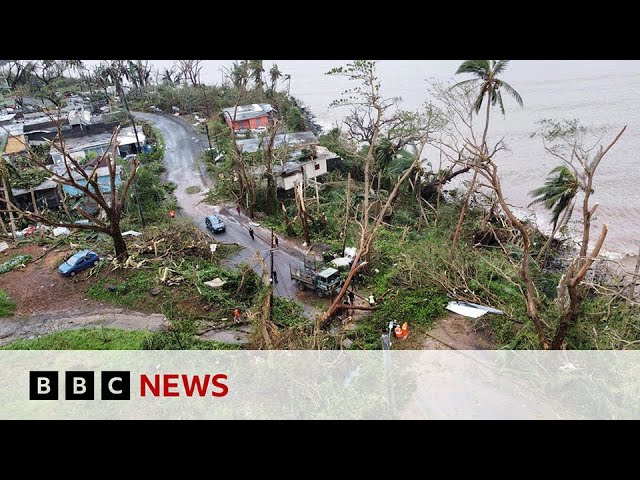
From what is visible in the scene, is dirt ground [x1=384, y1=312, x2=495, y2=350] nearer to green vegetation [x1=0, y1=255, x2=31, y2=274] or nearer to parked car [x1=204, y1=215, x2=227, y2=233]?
parked car [x1=204, y1=215, x2=227, y2=233]

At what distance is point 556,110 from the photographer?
3238cm

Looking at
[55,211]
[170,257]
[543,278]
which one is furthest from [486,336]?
[55,211]

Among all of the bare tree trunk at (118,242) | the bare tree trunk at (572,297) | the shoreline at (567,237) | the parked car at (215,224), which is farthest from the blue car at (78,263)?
the shoreline at (567,237)

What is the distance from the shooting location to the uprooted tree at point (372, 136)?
1295cm

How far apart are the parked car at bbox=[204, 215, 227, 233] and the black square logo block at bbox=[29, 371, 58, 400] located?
1004cm

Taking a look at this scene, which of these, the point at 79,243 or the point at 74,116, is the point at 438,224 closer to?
the point at 79,243

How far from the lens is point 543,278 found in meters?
15.2

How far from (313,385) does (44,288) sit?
368 inches

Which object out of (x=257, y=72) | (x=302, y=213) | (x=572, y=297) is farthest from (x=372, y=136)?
(x=257, y=72)

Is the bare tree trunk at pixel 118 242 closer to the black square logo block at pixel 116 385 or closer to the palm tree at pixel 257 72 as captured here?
the black square logo block at pixel 116 385

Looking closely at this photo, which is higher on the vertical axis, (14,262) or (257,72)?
(257,72)

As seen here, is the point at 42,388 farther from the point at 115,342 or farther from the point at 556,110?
the point at 556,110

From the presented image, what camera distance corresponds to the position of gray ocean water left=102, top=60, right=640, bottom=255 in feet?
75.5

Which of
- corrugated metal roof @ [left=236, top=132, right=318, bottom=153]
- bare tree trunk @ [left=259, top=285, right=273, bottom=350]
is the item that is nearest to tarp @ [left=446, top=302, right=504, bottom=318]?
bare tree trunk @ [left=259, top=285, right=273, bottom=350]
